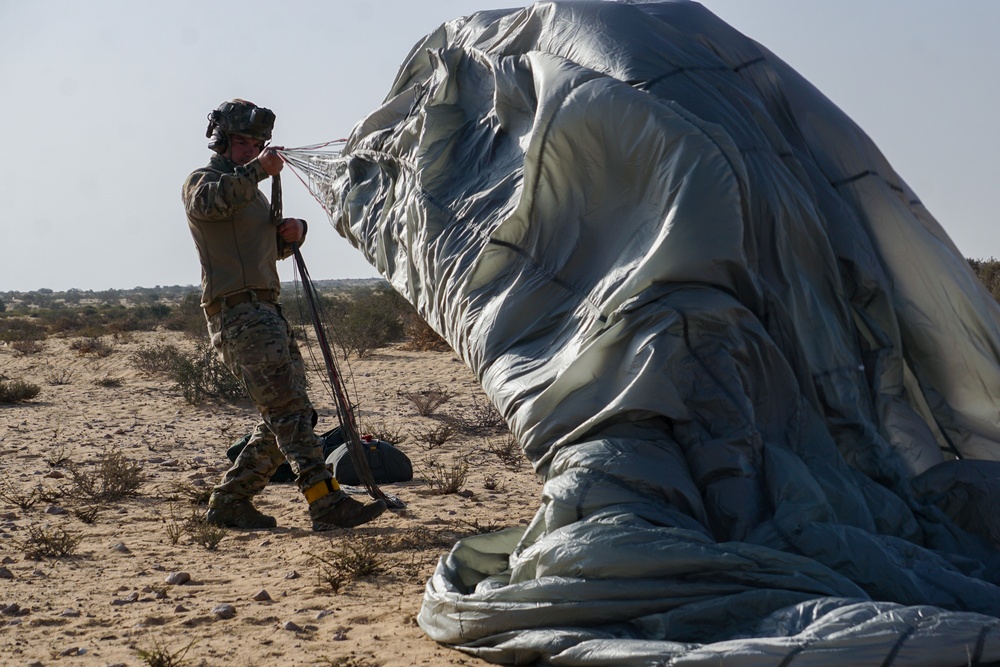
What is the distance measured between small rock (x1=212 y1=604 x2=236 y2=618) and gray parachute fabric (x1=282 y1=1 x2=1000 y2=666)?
0.94 metres

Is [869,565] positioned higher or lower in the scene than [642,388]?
lower

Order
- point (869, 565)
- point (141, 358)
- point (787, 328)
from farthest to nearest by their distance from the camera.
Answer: point (141, 358) → point (787, 328) → point (869, 565)

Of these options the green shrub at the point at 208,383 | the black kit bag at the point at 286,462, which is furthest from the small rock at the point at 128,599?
the green shrub at the point at 208,383

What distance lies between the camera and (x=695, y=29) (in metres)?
5.29

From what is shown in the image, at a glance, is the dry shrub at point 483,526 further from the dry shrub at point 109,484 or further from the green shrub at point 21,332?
the green shrub at point 21,332

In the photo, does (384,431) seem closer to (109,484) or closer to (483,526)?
(109,484)

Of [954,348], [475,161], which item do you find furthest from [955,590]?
[475,161]

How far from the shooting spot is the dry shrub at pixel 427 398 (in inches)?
403

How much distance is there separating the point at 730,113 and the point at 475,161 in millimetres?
1289

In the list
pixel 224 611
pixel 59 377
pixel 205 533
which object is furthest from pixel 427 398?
pixel 224 611

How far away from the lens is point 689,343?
3.99 m

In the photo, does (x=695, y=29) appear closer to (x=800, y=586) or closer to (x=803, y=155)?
(x=803, y=155)

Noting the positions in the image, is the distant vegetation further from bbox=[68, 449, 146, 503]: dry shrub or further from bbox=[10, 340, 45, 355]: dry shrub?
bbox=[68, 449, 146, 503]: dry shrub

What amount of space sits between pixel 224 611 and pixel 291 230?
239 centimetres
